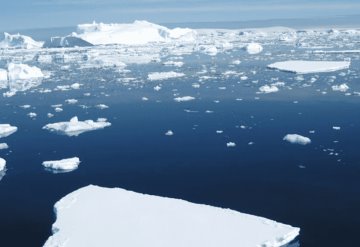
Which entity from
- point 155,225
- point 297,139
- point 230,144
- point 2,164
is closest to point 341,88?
point 297,139

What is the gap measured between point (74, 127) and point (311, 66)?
1775 centimetres

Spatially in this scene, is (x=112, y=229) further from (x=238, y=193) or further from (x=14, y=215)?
(x=238, y=193)

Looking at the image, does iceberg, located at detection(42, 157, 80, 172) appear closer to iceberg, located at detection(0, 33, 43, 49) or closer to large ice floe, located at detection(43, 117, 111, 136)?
large ice floe, located at detection(43, 117, 111, 136)

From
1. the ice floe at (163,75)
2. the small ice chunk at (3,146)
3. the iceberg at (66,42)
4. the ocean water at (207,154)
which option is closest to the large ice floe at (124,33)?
the iceberg at (66,42)

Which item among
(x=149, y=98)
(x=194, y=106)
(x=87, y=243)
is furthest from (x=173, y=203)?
(x=149, y=98)

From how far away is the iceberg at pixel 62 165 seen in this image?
12438 millimetres

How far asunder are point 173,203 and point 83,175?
11.3 ft

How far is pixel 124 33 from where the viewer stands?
5788 centimetres

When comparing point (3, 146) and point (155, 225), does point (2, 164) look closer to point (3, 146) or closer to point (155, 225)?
point (3, 146)

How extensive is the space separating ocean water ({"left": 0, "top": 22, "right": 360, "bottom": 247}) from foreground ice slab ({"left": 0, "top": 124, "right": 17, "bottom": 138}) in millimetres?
241

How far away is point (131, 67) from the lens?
34.9 meters

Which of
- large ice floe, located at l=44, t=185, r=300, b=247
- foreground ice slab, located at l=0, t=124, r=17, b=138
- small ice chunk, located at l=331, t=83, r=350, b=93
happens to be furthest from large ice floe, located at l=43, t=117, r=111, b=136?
small ice chunk, located at l=331, t=83, r=350, b=93

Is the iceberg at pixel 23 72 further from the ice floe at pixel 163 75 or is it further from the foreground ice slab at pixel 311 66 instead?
the foreground ice slab at pixel 311 66

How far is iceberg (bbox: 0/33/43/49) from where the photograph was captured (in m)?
60.5
